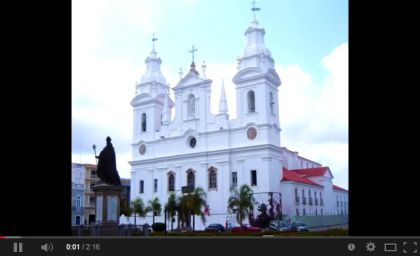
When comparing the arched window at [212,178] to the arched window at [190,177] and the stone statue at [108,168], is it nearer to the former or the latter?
the arched window at [190,177]

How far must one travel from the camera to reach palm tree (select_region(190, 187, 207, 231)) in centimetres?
1327

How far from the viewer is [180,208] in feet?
43.7

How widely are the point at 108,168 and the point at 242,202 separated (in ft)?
25.6

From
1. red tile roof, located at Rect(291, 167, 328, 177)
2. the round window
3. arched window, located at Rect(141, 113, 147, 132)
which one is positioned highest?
arched window, located at Rect(141, 113, 147, 132)

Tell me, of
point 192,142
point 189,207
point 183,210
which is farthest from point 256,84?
point 183,210

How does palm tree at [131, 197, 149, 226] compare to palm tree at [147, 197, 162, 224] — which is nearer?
palm tree at [147, 197, 162, 224]

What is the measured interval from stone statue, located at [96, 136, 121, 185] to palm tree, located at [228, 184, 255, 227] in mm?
7126

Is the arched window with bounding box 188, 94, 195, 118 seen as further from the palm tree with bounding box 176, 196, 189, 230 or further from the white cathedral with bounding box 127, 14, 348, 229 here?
the palm tree with bounding box 176, 196, 189, 230

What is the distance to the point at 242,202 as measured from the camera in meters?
12.7
